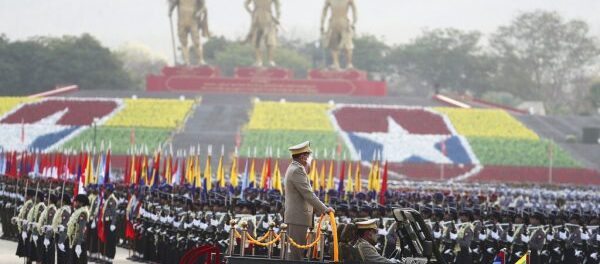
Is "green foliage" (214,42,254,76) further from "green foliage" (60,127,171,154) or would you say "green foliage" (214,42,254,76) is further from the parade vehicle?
the parade vehicle

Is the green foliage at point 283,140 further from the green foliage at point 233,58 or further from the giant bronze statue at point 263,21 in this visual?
the green foliage at point 233,58

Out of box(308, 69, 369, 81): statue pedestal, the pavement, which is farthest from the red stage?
the pavement

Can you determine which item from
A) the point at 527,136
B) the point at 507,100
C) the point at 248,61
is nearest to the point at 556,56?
the point at 507,100

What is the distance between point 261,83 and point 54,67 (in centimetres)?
1816

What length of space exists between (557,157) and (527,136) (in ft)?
12.5

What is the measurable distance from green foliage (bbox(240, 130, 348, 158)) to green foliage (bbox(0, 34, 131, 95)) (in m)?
28.7

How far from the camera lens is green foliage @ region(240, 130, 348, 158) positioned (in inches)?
2427

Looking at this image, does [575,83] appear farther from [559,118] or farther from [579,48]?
[559,118]

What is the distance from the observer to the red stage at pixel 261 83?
263 ft

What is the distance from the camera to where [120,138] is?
63469 mm

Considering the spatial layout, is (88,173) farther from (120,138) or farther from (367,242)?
(120,138)

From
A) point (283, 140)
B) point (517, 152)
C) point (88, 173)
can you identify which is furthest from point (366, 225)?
point (517, 152)

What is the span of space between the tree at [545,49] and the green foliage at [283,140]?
57.4 meters

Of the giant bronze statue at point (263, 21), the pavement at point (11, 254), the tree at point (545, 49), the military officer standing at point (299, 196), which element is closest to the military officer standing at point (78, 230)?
the pavement at point (11, 254)
